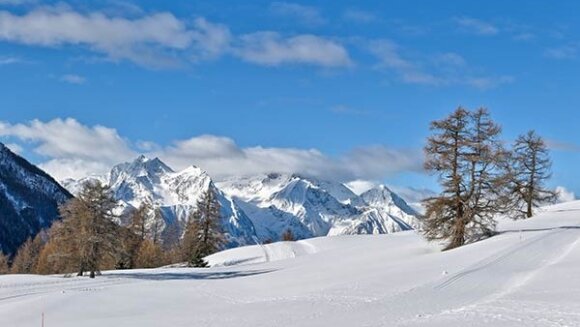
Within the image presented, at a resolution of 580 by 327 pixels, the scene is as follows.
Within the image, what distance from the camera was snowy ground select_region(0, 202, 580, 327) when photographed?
86.3 feet

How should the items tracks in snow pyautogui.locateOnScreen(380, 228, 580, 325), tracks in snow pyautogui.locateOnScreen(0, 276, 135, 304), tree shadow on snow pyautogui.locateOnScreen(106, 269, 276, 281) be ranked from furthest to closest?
tree shadow on snow pyautogui.locateOnScreen(106, 269, 276, 281)
tracks in snow pyautogui.locateOnScreen(0, 276, 135, 304)
tracks in snow pyautogui.locateOnScreen(380, 228, 580, 325)

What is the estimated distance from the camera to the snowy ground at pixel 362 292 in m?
26.3

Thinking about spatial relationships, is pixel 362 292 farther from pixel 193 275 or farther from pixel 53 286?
pixel 193 275

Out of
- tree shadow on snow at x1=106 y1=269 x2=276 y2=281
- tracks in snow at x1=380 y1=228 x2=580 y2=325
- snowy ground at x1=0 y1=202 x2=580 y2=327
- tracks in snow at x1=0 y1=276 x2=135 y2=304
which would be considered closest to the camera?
snowy ground at x1=0 y1=202 x2=580 y2=327

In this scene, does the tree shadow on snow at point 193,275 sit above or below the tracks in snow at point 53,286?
above

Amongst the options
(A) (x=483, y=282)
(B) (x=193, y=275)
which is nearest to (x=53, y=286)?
(B) (x=193, y=275)

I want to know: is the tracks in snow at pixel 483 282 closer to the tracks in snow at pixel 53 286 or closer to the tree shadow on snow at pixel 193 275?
the tree shadow on snow at pixel 193 275

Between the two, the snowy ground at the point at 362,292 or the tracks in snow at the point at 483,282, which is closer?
the snowy ground at the point at 362,292

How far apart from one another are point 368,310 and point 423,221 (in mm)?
21086

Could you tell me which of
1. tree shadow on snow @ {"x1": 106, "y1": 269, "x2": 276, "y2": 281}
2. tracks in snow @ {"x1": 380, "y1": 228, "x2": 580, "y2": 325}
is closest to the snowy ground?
tracks in snow @ {"x1": 380, "y1": 228, "x2": 580, "y2": 325}

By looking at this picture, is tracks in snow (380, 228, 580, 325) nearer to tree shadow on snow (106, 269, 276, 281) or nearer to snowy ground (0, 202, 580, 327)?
snowy ground (0, 202, 580, 327)

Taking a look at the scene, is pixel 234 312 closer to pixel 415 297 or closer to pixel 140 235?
pixel 415 297

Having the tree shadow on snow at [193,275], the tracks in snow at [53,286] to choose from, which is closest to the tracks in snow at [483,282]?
the tree shadow on snow at [193,275]

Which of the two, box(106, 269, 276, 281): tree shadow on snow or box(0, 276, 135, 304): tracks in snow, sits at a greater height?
box(106, 269, 276, 281): tree shadow on snow
